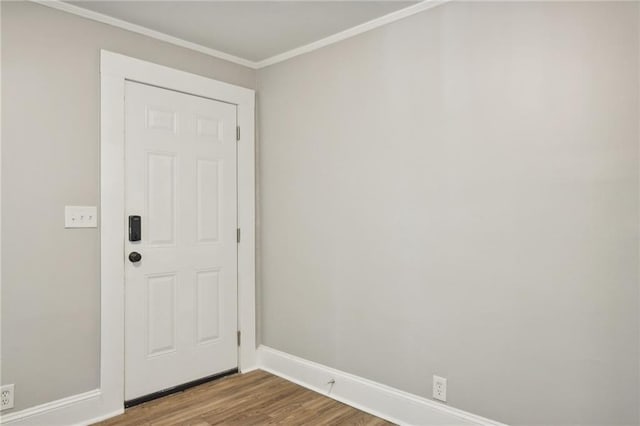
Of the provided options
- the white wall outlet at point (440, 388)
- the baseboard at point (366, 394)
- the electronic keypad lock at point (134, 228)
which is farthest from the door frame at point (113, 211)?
the white wall outlet at point (440, 388)

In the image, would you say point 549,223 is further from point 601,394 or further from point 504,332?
point 601,394

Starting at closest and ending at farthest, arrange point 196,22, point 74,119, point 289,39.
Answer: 1. point 74,119
2. point 196,22
3. point 289,39

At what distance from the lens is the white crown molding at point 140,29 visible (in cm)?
242

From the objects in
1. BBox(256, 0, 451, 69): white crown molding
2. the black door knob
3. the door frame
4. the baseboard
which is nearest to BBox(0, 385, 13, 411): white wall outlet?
the door frame

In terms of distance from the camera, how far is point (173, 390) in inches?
113

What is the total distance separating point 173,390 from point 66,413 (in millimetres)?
653

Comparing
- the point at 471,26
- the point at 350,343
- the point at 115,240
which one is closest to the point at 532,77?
the point at 471,26

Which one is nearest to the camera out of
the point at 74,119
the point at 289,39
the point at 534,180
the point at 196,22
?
the point at 534,180

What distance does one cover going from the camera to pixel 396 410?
2.49 m

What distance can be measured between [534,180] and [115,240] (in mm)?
2365

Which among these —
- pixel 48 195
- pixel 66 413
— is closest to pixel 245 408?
pixel 66 413

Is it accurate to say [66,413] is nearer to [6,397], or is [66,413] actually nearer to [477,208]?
[6,397]

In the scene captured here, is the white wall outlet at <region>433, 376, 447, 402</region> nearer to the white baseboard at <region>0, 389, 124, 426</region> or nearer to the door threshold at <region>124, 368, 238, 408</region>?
the door threshold at <region>124, 368, 238, 408</region>

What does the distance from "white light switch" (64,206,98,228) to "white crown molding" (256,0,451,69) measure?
5.53ft
